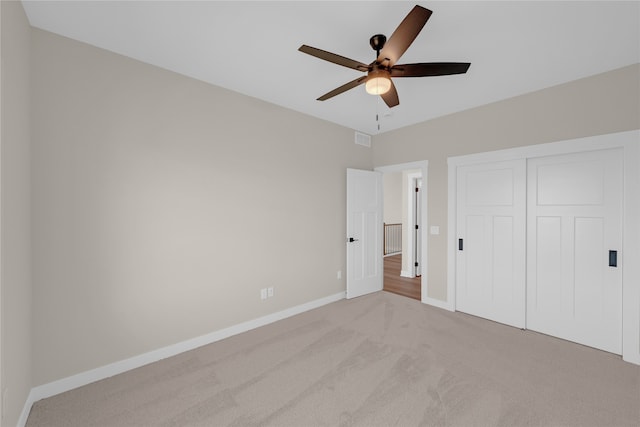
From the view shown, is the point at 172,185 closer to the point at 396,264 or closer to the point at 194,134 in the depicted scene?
the point at 194,134

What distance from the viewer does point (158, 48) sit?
7.61 ft

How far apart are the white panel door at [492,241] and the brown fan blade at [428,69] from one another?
196 centimetres

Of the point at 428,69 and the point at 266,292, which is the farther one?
the point at 266,292

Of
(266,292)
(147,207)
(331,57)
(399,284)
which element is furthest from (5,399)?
(399,284)

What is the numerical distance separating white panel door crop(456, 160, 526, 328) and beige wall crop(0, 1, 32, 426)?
426 centimetres

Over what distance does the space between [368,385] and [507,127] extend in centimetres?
323

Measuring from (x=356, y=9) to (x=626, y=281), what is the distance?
11.1 ft

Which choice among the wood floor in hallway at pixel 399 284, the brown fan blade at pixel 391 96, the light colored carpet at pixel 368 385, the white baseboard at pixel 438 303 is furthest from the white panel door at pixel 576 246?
the brown fan blade at pixel 391 96

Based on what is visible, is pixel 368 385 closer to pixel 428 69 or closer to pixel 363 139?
pixel 428 69

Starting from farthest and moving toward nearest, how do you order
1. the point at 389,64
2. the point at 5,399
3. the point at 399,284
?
the point at 399,284 → the point at 389,64 → the point at 5,399

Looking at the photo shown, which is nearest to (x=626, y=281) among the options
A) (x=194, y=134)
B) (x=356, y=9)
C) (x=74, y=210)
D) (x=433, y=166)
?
(x=433, y=166)

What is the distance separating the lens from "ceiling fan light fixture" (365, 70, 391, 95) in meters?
2.01

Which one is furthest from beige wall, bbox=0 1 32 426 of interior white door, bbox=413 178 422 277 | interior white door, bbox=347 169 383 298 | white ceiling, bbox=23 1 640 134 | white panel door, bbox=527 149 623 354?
interior white door, bbox=413 178 422 277

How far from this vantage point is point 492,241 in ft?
11.4
